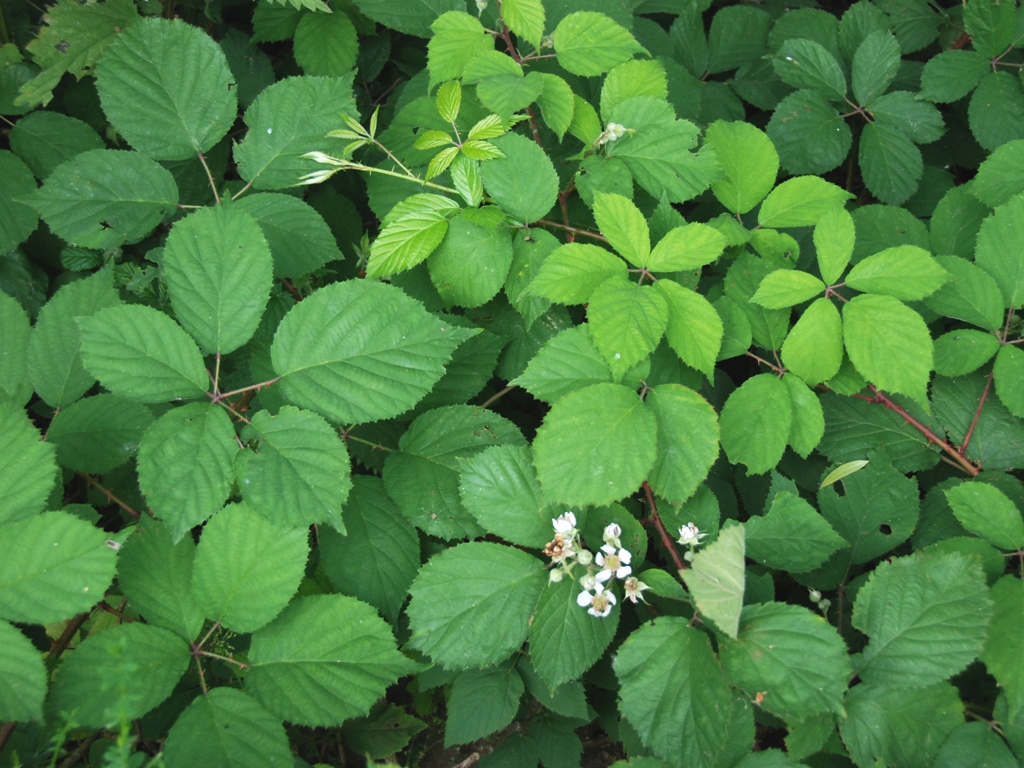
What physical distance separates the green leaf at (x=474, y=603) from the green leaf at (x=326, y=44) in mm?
1752

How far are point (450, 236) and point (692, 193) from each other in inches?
27.0

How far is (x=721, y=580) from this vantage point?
5.08ft

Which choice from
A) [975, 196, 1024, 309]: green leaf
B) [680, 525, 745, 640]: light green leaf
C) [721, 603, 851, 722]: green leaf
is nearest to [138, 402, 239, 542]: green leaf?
[680, 525, 745, 640]: light green leaf

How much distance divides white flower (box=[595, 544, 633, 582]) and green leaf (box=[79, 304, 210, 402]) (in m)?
1.02

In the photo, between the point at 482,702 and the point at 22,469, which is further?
the point at 482,702

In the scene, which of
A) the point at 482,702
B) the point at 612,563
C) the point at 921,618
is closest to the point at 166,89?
the point at 612,563

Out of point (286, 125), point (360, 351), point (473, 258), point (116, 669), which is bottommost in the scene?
point (116, 669)

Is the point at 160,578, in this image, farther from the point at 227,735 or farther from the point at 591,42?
the point at 591,42

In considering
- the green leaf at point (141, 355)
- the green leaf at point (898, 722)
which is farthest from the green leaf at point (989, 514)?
the green leaf at point (141, 355)

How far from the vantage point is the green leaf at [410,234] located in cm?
183

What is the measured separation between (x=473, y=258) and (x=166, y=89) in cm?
108

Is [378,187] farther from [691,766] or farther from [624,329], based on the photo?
[691,766]

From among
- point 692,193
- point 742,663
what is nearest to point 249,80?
point 692,193

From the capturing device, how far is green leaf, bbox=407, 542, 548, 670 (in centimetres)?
167
